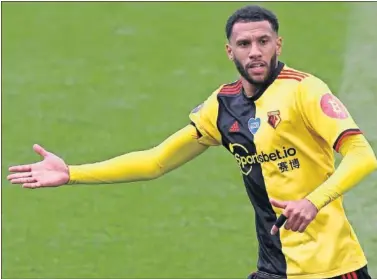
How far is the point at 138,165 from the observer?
554 centimetres

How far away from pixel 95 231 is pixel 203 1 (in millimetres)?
3741

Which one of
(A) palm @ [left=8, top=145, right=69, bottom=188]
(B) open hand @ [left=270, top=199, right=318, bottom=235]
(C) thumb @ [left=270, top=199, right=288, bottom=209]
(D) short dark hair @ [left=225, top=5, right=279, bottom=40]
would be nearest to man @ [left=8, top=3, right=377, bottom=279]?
(D) short dark hair @ [left=225, top=5, right=279, bottom=40]

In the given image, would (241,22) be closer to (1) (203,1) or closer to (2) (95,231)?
(2) (95,231)

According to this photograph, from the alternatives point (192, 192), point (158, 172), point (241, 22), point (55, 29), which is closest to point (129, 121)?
point (192, 192)

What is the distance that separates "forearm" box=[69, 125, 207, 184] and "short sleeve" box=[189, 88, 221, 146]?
10cm

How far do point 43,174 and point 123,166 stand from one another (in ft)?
1.29

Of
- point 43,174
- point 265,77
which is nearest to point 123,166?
point 43,174

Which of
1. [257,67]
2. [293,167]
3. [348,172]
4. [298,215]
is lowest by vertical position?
[298,215]

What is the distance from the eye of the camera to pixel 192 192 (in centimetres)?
833

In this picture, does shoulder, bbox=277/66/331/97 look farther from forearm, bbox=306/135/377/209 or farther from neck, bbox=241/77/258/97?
forearm, bbox=306/135/377/209

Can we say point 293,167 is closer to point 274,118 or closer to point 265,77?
point 274,118

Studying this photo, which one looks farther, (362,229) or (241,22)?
(362,229)

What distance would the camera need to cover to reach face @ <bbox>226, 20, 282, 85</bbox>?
4969mm

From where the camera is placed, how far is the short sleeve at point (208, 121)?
208 inches
